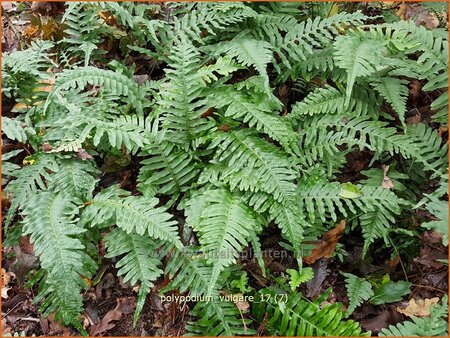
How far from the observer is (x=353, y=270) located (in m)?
3.60

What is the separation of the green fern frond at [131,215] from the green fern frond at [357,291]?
4.16ft

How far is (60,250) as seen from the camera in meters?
3.06

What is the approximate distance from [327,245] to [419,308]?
0.75 meters

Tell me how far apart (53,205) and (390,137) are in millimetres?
2437

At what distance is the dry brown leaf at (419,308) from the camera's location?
328cm

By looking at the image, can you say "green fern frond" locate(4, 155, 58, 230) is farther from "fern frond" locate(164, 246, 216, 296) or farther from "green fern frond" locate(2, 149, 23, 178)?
"fern frond" locate(164, 246, 216, 296)

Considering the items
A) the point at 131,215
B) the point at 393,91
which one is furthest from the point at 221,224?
the point at 393,91

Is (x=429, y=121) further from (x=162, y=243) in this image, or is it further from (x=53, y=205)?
(x=53, y=205)

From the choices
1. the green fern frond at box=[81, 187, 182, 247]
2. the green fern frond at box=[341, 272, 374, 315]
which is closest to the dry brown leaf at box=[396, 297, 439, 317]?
the green fern frond at box=[341, 272, 374, 315]

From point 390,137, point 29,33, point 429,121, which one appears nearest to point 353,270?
point 390,137

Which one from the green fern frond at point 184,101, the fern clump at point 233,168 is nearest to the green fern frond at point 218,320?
the fern clump at point 233,168

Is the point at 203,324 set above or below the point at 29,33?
below

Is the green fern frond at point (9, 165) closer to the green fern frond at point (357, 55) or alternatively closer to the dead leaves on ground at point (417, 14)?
the green fern frond at point (357, 55)

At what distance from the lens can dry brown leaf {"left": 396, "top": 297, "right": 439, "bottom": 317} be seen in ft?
10.8
